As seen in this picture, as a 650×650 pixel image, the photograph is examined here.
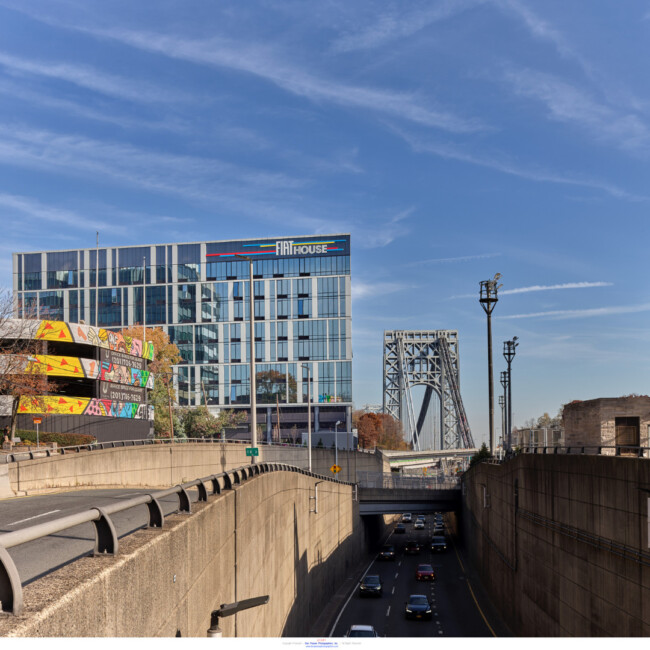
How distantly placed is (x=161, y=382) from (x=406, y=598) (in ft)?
148

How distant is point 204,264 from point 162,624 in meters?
113

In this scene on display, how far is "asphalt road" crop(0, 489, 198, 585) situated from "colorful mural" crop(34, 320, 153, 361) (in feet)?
87.7

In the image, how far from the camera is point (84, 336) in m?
53.2

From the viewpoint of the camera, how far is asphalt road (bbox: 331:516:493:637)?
35344 millimetres

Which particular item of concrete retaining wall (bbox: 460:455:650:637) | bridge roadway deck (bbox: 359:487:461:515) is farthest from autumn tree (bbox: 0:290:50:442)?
bridge roadway deck (bbox: 359:487:461:515)

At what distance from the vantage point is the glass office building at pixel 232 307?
117438 millimetres

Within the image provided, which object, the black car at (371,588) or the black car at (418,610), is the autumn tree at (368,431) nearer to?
the black car at (371,588)

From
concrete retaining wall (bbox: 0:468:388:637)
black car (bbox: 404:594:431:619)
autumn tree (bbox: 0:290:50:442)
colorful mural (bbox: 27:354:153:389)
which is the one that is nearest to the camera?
concrete retaining wall (bbox: 0:468:388:637)

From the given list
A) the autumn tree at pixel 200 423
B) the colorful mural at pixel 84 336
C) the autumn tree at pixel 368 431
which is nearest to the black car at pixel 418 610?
the colorful mural at pixel 84 336

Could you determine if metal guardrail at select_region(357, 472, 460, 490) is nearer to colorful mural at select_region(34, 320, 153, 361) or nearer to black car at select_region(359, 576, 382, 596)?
black car at select_region(359, 576, 382, 596)

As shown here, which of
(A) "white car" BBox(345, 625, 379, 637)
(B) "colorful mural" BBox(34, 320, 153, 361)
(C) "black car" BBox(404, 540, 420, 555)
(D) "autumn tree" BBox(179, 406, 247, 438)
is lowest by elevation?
(C) "black car" BBox(404, 540, 420, 555)

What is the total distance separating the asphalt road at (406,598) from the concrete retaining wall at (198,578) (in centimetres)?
384

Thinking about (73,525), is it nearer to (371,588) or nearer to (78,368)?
(371,588)

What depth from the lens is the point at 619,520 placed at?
17.9 meters
